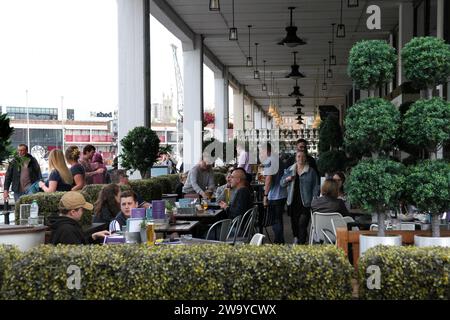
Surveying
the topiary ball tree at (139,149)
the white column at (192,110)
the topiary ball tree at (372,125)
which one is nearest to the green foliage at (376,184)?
the topiary ball tree at (372,125)

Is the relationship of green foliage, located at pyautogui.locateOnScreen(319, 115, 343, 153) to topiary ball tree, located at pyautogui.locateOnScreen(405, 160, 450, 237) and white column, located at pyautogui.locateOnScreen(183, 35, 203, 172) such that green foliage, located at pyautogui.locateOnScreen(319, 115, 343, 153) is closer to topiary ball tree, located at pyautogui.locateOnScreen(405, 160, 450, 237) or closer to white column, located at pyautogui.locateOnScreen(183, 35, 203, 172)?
white column, located at pyautogui.locateOnScreen(183, 35, 203, 172)

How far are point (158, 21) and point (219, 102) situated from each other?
9521 millimetres

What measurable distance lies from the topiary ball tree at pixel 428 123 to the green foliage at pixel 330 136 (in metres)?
8.98

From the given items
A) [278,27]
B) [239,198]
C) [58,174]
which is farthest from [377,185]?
[278,27]

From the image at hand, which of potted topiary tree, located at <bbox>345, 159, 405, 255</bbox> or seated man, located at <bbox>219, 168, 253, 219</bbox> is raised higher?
potted topiary tree, located at <bbox>345, 159, 405, 255</bbox>

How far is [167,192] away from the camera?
1266 cm

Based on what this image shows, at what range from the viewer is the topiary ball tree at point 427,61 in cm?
414

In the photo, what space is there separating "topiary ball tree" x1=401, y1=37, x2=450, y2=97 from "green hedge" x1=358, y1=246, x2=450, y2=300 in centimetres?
141

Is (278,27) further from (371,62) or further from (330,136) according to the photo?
(371,62)

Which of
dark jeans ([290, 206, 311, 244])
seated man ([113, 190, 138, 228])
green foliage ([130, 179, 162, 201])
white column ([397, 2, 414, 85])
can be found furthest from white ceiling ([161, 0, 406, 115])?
seated man ([113, 190, 138, 228])

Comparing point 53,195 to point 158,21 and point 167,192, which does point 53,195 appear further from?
point 158,21

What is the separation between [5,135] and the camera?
513cm

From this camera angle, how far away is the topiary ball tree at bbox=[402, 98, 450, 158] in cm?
403

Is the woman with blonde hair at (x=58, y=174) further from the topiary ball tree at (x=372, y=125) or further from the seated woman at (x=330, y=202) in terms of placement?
the topiary ball tree at (x=372, y=125)
